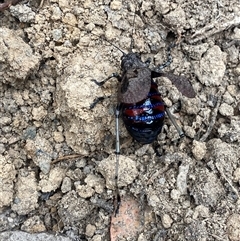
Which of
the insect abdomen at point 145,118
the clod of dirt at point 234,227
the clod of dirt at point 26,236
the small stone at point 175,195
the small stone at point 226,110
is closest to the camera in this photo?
the clod of dirt at point 234,227

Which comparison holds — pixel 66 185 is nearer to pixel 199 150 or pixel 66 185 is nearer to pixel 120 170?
pixel 120 170

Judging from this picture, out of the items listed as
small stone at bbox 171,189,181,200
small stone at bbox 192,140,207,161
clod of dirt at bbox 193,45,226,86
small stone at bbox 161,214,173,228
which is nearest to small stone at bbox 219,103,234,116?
clod of dirt at bbox 193,45,226,86

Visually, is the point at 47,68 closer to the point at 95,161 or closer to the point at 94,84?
the point at 94,84

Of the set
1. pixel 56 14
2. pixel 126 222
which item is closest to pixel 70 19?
pixel 56 14

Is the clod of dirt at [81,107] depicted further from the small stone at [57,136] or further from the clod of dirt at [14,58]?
the clod of dirt at [14,58]

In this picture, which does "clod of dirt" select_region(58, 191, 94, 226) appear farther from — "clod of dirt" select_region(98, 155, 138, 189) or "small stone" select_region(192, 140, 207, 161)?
"small stone" select_region(192, 140, 207, 161)

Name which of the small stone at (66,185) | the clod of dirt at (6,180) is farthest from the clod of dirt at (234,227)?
the clod of dirt at (6,180)

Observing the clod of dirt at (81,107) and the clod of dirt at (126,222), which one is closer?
the clod of dirt at (126,222)
